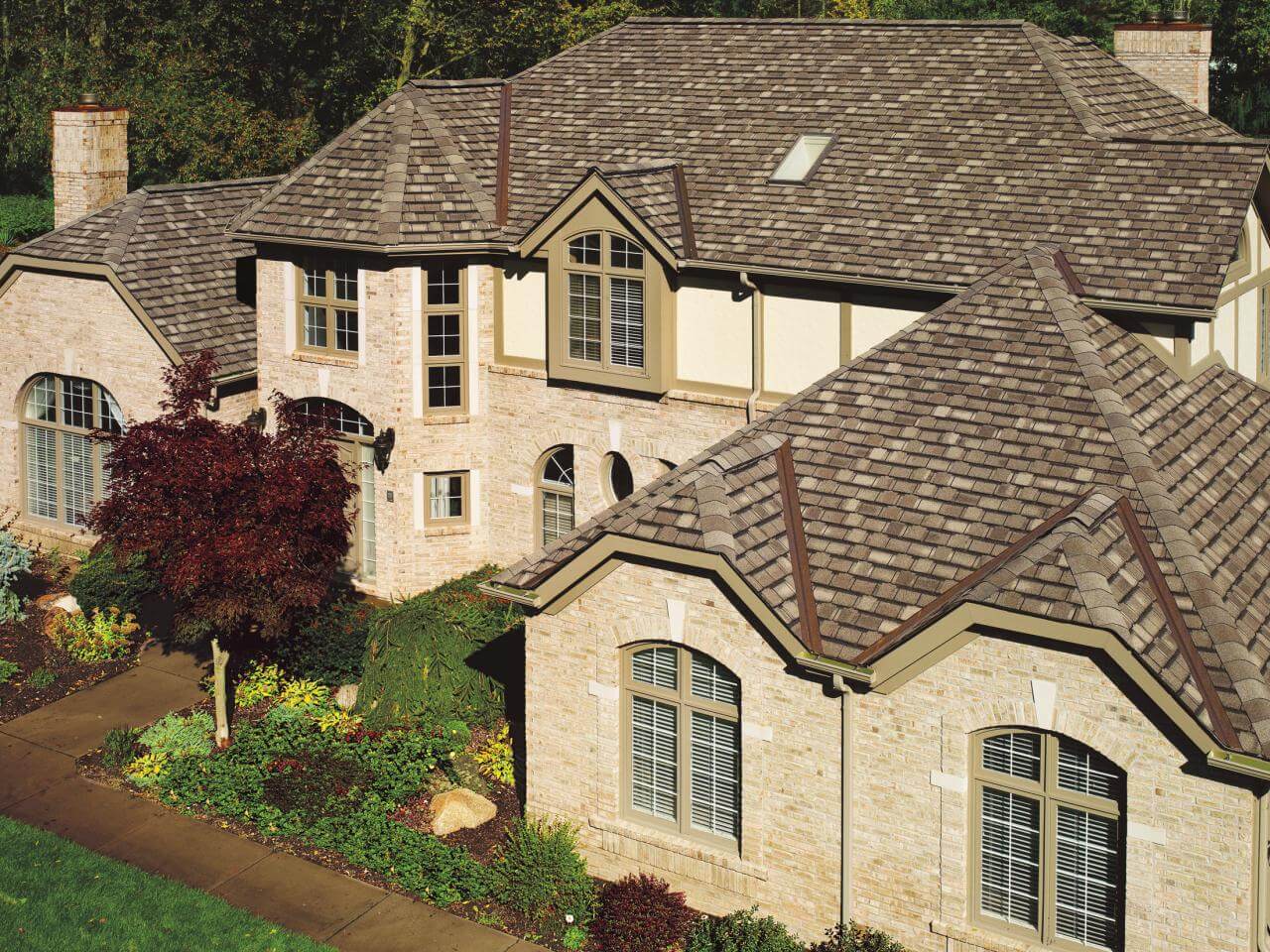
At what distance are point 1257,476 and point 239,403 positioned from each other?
16925mm

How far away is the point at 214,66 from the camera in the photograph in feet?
159

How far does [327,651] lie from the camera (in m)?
23.7

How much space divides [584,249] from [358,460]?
5.26 m

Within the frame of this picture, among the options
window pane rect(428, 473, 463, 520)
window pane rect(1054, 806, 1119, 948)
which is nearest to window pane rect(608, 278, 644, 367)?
window pane rect(428, 473, 463, 520)

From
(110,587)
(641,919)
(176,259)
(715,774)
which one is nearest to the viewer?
(641,919)

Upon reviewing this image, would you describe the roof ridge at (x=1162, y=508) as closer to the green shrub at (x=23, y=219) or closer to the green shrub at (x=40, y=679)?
the green shrub at (x=40, y=679)

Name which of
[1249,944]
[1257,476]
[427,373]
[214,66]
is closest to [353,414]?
[427,373]

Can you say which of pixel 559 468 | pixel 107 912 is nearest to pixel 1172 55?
pixel 559 468

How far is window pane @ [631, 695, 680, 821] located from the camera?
18016 millimetres

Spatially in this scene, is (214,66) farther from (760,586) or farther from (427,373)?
(760,586)

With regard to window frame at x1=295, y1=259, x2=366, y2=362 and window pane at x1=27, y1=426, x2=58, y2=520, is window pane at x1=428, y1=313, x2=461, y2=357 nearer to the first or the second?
window frame at x1=295, y1=259, x2=366, y2=362

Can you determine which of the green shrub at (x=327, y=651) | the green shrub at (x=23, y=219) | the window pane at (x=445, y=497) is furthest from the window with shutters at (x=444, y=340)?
the green shrub at (x=23, y=219)

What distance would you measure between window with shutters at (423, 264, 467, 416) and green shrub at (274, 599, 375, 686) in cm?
457

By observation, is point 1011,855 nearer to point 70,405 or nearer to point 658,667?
point 658,667
